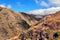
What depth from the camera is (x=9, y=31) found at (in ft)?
618

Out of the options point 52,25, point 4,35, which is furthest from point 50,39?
point 4,35

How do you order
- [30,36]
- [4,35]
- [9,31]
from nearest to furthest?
[30,36] < [4,35] < [9,31]

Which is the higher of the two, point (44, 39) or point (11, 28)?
point (11, 28)

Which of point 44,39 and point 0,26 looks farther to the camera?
point 0,26

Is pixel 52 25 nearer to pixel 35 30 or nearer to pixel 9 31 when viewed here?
pixel 35 30

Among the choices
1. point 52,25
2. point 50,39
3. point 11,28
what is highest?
point 11,28

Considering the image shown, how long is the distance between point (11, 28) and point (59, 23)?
11855cm

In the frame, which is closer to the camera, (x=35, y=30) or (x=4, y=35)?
(x=35, y=30)

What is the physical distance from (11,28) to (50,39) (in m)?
124

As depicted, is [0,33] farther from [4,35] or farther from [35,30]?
[35,30]

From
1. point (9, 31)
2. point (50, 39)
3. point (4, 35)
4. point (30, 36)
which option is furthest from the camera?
point (9, 31)

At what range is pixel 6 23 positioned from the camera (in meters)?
199

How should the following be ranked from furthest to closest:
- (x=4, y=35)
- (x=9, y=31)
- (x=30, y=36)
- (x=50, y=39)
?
(x=9, y=31) < (x=4, y=35) < (x=30, y=36) < (x=50, y=39)

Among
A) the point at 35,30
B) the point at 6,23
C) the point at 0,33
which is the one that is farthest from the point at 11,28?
the point at 35,30
